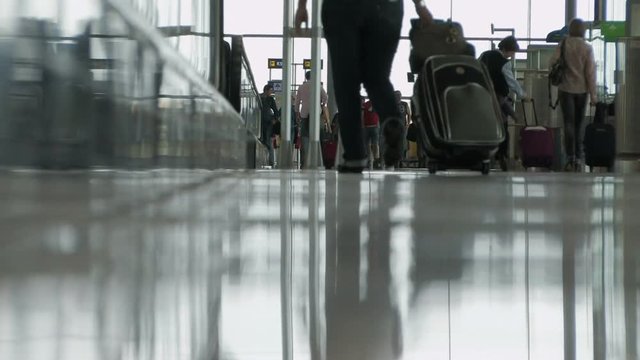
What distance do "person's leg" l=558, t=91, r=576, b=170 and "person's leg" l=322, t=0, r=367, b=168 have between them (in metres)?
5.05

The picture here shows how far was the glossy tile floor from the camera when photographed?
720mm

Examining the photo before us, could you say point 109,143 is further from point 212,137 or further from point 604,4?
point 604,4

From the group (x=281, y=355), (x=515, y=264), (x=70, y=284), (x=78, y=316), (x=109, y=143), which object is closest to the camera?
(x=281, y=355)

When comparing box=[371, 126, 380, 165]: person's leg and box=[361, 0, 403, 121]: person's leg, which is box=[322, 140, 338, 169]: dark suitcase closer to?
box=[371, 126, 380, 165]: person's leg

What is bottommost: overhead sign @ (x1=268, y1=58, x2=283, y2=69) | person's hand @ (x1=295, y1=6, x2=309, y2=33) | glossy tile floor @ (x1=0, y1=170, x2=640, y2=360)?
glossy tile floor @ (x1=0, y1=170, x2=640, y2=360)

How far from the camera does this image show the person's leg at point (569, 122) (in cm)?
1092

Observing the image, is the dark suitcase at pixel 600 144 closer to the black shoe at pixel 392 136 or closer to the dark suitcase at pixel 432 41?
the dark suitcase at pixel 432 41

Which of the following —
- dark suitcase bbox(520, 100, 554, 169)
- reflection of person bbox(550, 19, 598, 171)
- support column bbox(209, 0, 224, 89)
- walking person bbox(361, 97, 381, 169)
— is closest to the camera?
support column bbox(209, 0, 224, 89)

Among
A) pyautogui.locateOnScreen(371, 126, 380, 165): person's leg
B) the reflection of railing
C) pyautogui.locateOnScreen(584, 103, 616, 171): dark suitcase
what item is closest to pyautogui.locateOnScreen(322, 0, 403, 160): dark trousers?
the reflection of railing

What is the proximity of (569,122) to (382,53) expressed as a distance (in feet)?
17.3

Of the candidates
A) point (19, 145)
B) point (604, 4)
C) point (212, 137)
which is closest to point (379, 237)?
point (19, 145)

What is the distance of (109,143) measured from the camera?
2490 mm

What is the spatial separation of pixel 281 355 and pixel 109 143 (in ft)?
6.16

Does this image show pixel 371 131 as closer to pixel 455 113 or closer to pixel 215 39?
pixel 215 39
